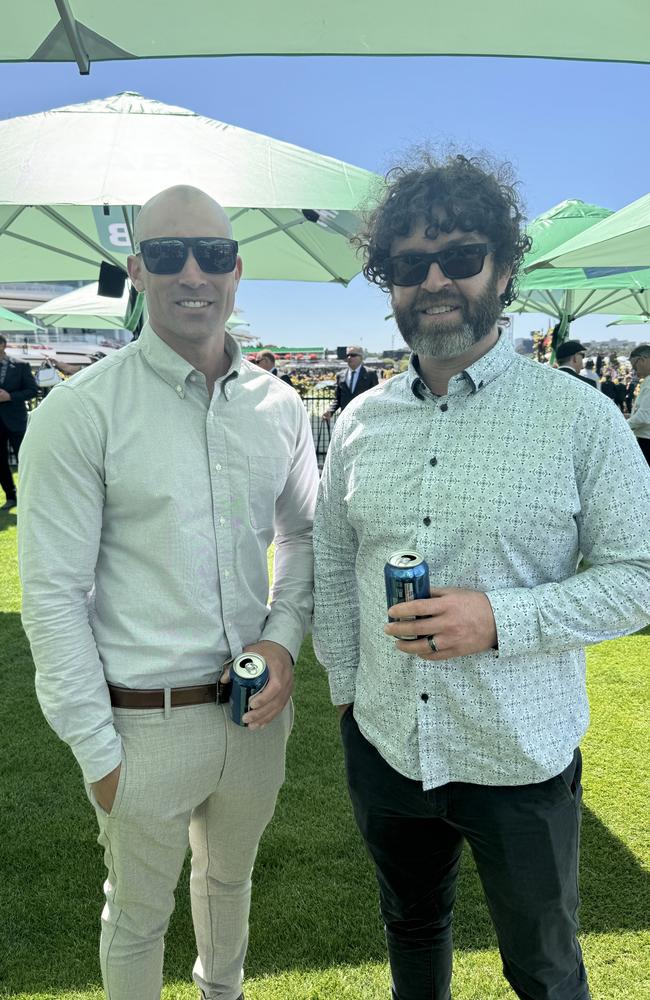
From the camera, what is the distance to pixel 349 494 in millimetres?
1712

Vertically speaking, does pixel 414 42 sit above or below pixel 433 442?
above

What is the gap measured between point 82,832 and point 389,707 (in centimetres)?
208

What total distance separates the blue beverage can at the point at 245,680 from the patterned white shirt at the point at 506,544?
0.96 feet

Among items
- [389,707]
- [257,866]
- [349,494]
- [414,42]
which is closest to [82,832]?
[257,866]

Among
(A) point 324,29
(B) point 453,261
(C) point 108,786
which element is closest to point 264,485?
(B) point 453,261

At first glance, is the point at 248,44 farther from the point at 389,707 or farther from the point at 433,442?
the point at 389,707

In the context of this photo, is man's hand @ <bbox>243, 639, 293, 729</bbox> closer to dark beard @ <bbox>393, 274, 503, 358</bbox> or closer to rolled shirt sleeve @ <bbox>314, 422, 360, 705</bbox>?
rolled shirt sleeve @ <bbox>314, 422, 360, 705</bbox>

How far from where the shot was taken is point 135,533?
1642 mm

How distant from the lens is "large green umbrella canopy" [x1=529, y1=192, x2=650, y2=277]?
4.46 meters

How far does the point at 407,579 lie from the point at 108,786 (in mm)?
911

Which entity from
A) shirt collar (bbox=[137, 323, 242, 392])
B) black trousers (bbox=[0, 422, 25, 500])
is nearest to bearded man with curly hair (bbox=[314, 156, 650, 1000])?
shirt collar (bbox=[137, 323, 242, 392])

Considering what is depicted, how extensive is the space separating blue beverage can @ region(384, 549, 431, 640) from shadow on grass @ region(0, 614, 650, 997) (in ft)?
5.53

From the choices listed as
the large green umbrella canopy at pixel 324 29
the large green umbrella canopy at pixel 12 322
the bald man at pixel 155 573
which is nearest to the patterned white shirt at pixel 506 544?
the bald man at pixel 155 573

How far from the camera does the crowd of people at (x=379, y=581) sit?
1.46 meters
